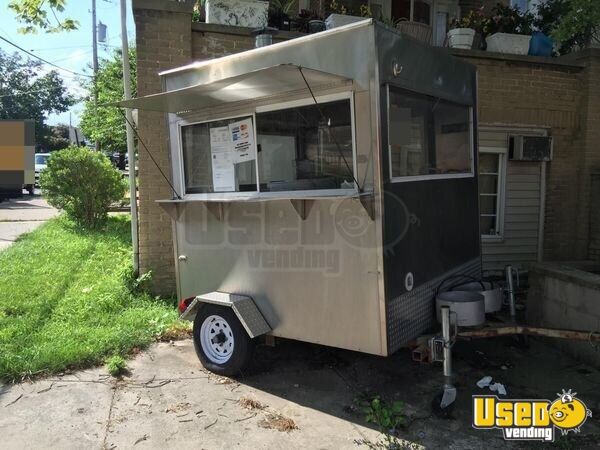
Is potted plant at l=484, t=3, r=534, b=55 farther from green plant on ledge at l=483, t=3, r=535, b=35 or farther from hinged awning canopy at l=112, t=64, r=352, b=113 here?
hinged awning canopy at l=112, t=64, r=352, b=113

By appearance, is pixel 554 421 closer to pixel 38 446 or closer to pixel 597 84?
pixel 38 446

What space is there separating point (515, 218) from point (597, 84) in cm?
211

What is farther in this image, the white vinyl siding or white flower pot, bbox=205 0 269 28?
the white vinyl siding

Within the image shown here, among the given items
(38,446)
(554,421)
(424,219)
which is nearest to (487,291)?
(424,219)

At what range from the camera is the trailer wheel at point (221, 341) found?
13.7 feet

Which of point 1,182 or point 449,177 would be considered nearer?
point 449,177

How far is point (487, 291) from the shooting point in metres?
4.08

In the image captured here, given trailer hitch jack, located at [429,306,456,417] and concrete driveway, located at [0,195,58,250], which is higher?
concrete driveway, located at [0,195,58,250]

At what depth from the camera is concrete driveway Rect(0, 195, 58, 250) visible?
11243mm

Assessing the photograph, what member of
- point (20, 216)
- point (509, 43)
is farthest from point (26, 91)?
point (509, 43)

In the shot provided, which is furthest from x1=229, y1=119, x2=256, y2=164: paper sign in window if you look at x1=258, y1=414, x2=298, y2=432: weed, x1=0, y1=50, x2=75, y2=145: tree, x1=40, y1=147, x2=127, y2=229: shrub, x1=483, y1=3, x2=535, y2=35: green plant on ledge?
x1=0, y1=50, x2=75, y2=145: tree

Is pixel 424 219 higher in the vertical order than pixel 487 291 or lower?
higher

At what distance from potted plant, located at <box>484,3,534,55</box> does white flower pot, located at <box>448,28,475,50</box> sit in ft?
1.13

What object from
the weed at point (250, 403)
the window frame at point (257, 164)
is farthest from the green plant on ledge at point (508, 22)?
the weed at point (250, 403)
